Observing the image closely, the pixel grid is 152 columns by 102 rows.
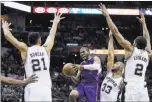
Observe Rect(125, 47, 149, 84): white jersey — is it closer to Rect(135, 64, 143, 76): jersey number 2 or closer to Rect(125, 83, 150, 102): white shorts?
Rect(135, 64, 143, 76): jersey number 2

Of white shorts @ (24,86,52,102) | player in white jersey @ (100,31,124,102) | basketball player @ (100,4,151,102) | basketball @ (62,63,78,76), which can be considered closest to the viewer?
white shorts @ (24,86,52,102)

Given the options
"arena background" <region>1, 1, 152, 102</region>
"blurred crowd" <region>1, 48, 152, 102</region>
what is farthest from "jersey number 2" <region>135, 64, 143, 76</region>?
"arena background" <region>1, 1, 152, 102</region>

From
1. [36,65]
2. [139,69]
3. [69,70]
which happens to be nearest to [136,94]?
[139,69]

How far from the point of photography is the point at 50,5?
2877cm

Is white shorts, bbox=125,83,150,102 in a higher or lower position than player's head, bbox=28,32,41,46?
lower

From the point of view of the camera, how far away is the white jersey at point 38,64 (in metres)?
7.32

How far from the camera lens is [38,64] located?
7340 mm

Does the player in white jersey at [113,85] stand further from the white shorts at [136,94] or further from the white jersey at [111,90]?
the white shorts at [136,94]

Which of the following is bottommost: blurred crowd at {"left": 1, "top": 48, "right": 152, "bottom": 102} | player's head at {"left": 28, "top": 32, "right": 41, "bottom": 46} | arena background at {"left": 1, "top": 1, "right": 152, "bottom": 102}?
blurred crowd at {"left": 1, "top": 48, "right": 152, "bottom": 102}

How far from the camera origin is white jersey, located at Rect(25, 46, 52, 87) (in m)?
7.32

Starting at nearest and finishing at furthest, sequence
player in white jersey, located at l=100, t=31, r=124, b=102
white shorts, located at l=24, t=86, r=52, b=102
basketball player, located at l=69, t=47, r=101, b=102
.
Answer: white shorts, located at l=24, t=86, r=52, b=102 → player in white jersey, located at l=100, t=31, r=124, b=102 → basketball player, located at l=69, t=47, r=101, b=102

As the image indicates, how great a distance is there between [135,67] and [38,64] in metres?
1.85

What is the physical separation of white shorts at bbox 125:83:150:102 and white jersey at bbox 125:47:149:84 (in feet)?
0.48

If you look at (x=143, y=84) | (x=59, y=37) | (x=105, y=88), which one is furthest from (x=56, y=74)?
(x=143, y=84)
